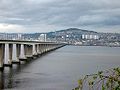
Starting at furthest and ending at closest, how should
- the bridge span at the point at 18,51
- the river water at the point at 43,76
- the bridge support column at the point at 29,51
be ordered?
the bridge support column at the point at 29,51, the bridge span at the point at 18,51, the river water at the point at 43,76

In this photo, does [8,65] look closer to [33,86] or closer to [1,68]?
[1,68]

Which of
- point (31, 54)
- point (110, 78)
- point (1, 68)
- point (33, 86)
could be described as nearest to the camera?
point (110, 78)

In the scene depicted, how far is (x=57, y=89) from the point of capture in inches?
1670

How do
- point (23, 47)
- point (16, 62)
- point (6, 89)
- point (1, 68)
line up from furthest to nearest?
point (23, 47) < point (16, 62) < point (1, 68) < point (6, 89)

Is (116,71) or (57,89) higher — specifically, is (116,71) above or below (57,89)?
above

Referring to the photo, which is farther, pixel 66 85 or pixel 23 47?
pixel 23 47

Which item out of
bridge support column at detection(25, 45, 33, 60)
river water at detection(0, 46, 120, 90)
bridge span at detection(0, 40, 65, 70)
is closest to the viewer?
river water at detection(0, 46, 120, 90)

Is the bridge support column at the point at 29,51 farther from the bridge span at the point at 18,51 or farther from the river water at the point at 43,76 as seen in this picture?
the river water at the point at 43,76

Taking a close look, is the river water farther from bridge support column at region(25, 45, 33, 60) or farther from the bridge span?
bridge support column at region(25, 45, 33, 60)

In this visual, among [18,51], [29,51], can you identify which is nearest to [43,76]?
[18,51]

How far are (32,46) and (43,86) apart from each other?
82743mm

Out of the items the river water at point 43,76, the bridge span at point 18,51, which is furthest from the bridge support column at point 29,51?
the river water at point 43,76

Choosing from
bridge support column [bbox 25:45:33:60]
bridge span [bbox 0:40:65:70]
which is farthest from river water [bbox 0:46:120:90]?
bridge support column [bbox 25:45:33:60]

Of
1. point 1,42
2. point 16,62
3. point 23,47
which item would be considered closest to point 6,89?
point 1,42
